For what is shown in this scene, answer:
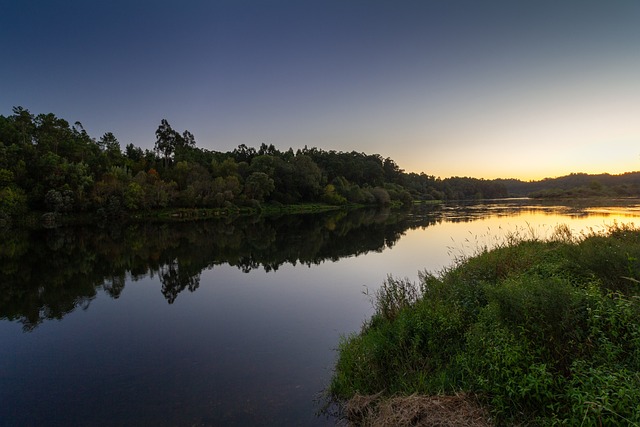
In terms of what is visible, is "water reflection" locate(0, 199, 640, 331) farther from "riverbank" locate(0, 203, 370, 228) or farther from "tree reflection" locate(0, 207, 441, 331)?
"riverbank" locate(0, 203, 370, 228)

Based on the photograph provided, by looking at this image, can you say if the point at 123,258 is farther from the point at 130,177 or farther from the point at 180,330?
the point at 130,177

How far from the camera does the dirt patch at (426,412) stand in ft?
16.9

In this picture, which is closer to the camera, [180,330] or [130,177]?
[180,330]

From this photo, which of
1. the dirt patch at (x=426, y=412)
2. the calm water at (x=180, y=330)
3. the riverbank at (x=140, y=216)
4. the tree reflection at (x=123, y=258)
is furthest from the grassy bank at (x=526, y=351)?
the riverbank at (x=140, y=216)

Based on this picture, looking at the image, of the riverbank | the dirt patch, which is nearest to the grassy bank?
the dirt patch

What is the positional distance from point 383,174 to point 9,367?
14430 centimetres

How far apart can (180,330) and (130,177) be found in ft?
198

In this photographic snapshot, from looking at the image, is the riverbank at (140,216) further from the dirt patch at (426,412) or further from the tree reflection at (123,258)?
the dirt patch at (426,412)

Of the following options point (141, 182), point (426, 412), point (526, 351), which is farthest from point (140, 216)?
point (526, 351)

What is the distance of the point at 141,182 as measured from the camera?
6306 centimetres

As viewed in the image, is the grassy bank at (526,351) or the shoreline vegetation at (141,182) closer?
the grassy bank at (526,351)

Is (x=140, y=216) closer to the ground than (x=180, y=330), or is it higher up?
higher up

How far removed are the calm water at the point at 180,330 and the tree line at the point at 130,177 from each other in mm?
31363

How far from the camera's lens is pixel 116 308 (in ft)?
47.0
